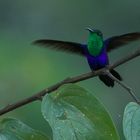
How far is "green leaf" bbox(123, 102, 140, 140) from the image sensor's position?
120cm

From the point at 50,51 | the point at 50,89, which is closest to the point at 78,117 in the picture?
the point at 50,89

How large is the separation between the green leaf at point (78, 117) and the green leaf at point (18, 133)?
5cm

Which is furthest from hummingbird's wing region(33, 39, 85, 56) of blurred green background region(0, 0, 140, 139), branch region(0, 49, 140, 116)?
blurred green background region(0, 0, 140, 139)

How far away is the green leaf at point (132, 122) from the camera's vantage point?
3.95 feet

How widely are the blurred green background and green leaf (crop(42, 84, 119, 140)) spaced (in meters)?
4.56

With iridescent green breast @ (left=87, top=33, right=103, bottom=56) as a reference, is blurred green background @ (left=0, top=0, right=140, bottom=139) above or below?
below

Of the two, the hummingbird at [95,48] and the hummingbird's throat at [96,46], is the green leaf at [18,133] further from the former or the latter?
the hummingbird's throat at [96,46]

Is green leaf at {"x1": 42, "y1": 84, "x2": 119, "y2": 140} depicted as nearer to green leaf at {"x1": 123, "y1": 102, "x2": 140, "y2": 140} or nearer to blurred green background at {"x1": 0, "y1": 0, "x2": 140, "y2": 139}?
green leaf at {"x1": 123, "y1": 102, "x2": 140, "y2": 140}

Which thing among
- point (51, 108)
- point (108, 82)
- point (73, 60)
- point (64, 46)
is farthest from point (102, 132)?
point (73, 60)

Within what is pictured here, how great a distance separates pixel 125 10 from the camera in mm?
10031

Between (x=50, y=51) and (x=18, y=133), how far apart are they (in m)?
7.85

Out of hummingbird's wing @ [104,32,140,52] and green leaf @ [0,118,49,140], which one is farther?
hummingbird's wing @ [104,32,140,52]

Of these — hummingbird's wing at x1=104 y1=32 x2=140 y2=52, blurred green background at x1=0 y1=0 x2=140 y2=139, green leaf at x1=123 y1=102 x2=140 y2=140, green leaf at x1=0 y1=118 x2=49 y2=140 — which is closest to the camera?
green leaf at x1=123 y1=102 x2=140 y2=140

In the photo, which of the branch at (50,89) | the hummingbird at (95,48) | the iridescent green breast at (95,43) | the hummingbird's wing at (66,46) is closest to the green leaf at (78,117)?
the branch at (50,89)
